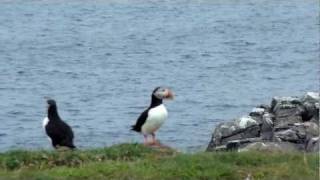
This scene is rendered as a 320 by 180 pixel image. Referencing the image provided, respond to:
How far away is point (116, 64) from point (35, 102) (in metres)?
13.8

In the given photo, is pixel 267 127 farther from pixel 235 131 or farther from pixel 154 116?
pixel 154 116

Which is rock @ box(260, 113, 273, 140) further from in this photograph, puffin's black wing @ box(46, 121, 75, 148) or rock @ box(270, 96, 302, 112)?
puffin's black wing @ box(46, 121, 75, 148)

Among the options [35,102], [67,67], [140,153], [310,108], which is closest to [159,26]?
[67,67]

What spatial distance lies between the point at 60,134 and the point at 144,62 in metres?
34.2

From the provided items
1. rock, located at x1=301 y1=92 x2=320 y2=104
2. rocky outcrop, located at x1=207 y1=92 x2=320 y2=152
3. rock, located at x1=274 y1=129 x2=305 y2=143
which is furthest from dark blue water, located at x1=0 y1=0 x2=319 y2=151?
rock, located at x1=274 y1=129 x2=305 y2=143

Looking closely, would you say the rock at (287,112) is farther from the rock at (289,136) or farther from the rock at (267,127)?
the rock at (289,136)

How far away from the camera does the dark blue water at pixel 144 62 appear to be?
34531mm

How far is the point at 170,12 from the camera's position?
245 feet

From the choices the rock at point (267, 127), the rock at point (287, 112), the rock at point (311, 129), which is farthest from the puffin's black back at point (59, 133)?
the rock at point (287, 112)

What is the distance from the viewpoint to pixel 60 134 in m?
17.6

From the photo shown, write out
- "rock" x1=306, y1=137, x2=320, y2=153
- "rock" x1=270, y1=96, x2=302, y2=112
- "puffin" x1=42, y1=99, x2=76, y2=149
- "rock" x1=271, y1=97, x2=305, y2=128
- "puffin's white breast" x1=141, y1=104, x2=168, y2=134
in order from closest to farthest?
"puffin" x1=42, y1=99, x2=76, y2=149, "rock" x1=306, y1=137, x2=320, y2=153, "puffin's white breast" x1=141, y1=104, x2=168, y2=134, "rock" x1=271, y1=97, x2=305, y2=128, "rock" x1=270, y1=96, x2=302, y2=112

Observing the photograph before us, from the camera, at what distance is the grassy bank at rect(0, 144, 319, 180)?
1338 centimetres

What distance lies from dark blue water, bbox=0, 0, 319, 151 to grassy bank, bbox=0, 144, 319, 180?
11891 mm

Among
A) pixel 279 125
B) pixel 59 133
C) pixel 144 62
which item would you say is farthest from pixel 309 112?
pixel 144 62
